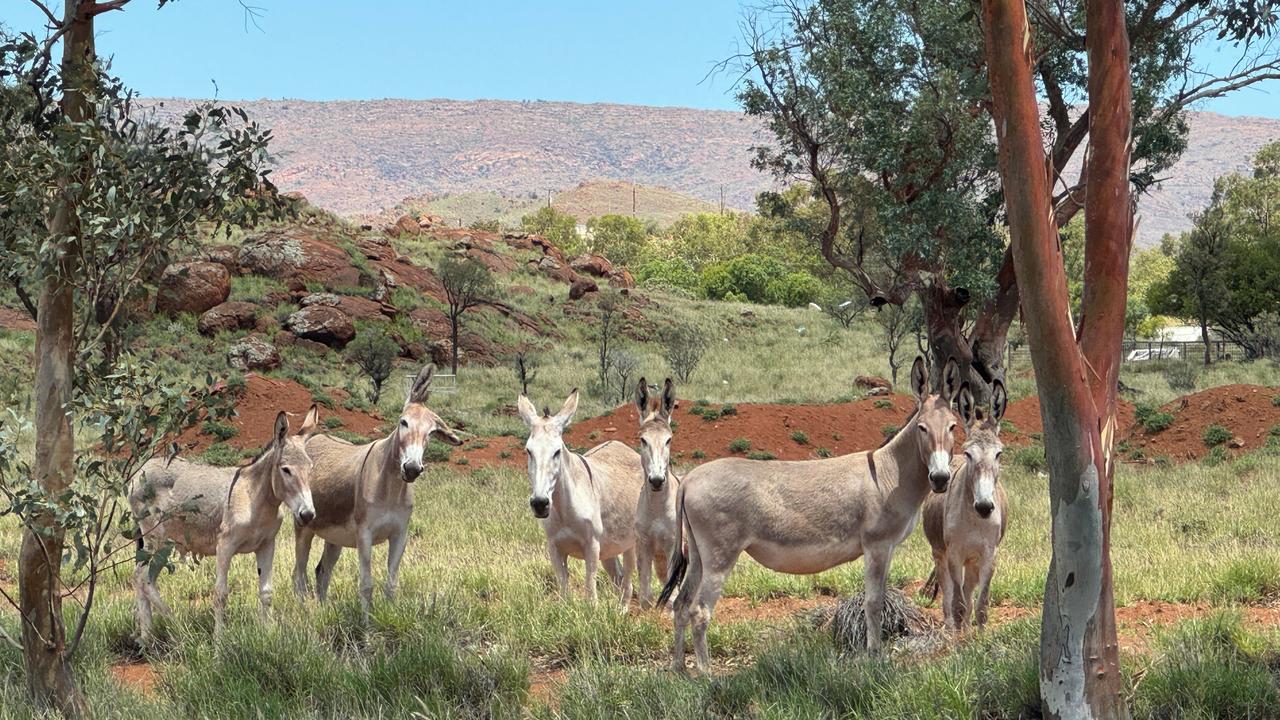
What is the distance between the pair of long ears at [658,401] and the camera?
31.6 feet

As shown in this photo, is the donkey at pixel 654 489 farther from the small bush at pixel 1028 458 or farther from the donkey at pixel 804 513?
the small bush at pixel 1028 458

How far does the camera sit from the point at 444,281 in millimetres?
53438

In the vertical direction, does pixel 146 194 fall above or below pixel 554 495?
above

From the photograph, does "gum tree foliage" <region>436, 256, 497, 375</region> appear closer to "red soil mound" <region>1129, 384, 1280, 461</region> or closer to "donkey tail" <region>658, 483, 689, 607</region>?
"red soil mound" <region>1129, 384, 1280, 461</region>

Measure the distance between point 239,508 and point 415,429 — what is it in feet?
5.35

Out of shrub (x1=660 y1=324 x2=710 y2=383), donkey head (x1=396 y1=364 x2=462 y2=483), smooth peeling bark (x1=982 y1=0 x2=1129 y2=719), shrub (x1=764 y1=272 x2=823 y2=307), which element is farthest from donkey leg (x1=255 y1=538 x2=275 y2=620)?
shrub (x1=764 y1=272 x2=823 y2=307)

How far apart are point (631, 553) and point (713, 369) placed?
38.7 metres

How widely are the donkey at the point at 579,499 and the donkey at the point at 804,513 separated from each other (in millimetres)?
1284

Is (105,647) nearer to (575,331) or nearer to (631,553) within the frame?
(631,553)

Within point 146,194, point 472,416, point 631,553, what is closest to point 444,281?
point 472,416

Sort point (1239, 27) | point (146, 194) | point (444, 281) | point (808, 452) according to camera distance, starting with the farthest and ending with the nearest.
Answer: point (444, 281)
point (808, 452)
point (1239, 27)
point (146, 194)

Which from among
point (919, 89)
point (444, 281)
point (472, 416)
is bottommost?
point (472, 416)

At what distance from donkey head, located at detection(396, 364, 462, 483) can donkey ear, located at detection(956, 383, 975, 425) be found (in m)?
4.19

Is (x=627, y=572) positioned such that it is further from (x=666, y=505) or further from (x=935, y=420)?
(x=935, y=420)
